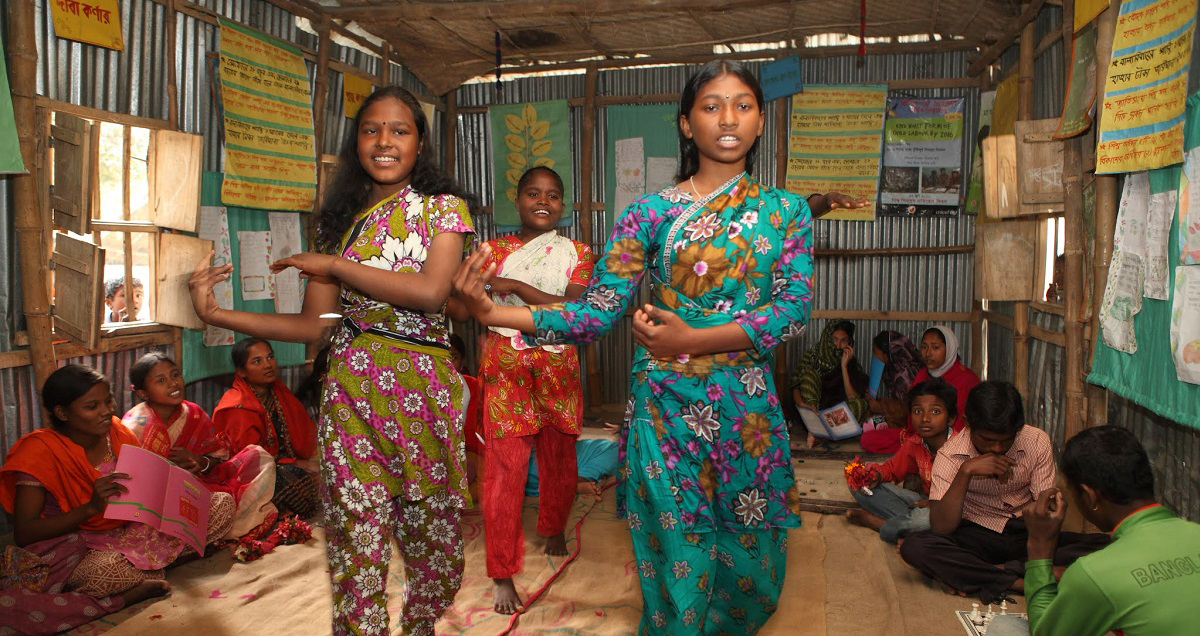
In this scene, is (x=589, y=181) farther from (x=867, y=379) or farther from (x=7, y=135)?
(x=7, y=135)

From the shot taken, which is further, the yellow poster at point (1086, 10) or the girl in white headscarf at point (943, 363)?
the girl in white headscarf at point (943, 363)

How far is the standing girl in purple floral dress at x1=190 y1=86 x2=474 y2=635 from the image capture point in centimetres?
238

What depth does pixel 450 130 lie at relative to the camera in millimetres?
8078

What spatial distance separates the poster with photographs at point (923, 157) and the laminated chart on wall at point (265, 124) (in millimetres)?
4738

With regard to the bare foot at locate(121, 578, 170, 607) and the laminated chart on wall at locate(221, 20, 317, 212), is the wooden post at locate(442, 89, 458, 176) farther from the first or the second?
the bare foot at locate(121, 578, 170, 607)

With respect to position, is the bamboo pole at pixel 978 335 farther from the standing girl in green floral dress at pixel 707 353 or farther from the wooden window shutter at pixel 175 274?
the wooden window shutter at pixel 175 274

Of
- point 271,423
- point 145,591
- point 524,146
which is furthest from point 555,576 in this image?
point 524,146

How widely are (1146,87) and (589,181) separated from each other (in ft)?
16.8

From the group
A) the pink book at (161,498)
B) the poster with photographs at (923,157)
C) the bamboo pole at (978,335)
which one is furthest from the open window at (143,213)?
the bamboo pole at (978,335)

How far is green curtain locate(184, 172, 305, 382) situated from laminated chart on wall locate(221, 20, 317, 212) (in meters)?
0.09

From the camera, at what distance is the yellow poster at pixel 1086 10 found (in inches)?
145

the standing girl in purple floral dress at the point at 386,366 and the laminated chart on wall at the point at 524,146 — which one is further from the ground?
the laminated chart on wall at the point at 524,146

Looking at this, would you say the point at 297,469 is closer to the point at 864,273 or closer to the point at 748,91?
the point at 748,91

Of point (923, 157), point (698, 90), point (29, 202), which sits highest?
point (923, 157)
